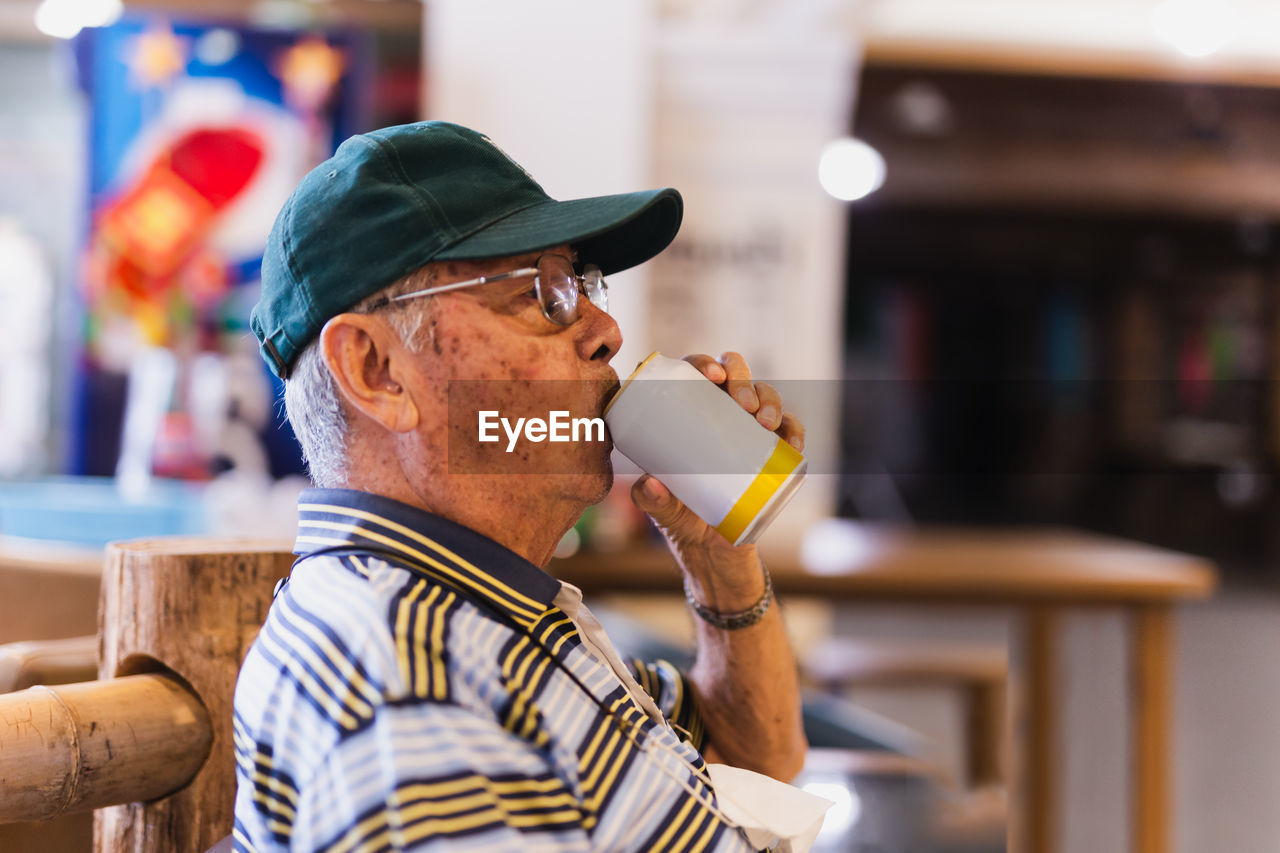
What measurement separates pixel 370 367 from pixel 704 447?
269 millimetres

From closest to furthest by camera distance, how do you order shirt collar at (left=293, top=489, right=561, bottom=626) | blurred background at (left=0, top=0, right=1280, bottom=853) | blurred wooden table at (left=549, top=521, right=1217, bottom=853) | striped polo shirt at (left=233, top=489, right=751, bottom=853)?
striped polo shirt at (left=233, top=489, right=751, bottom=853), shirt collar at (left=293, top=489, right=561, bottom=626), blurred wooden table at (left=549, top=521, right=1217, bottom=853), blurred background at (left=0, top=0, right=1280, bottom=853)

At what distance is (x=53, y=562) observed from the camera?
1.23 m

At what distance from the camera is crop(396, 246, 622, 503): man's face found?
0.80 meters

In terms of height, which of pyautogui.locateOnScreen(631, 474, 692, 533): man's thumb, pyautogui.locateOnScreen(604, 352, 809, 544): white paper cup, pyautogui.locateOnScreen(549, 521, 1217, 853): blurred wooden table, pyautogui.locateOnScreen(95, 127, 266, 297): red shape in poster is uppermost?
pyautogui.locateOnScreen(95, 127, 266, 297): red shape in poster

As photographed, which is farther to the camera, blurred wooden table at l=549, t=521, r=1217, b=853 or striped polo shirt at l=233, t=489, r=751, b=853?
blurred wooden table at l=549, t=521, r=1217, b=853

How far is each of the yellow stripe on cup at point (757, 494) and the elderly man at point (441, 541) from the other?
0.07m

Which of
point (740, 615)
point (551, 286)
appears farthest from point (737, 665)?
point (551, 286)

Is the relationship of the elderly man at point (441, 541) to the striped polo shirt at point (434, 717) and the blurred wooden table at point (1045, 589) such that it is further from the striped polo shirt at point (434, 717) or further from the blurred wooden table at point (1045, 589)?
the blurred wooden table at point (1045, 589)

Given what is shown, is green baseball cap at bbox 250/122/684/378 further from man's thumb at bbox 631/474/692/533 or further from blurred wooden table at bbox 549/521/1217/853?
blurred wooden table at bbox 549/521/1217/853

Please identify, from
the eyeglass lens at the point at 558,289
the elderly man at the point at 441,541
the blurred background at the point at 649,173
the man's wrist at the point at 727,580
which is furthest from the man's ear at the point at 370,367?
the blurred background at the point at 649,173

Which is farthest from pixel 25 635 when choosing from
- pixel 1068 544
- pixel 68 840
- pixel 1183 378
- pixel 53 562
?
pixel 1183 378

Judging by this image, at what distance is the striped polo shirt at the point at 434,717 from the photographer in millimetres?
617

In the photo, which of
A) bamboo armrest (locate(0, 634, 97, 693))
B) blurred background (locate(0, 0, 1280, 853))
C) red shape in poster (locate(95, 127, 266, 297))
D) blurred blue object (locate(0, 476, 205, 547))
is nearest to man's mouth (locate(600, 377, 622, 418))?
bamboo armrest (locate(0, 634, 97, 693))

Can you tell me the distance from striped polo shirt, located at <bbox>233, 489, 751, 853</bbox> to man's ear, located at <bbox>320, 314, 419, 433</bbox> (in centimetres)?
7
